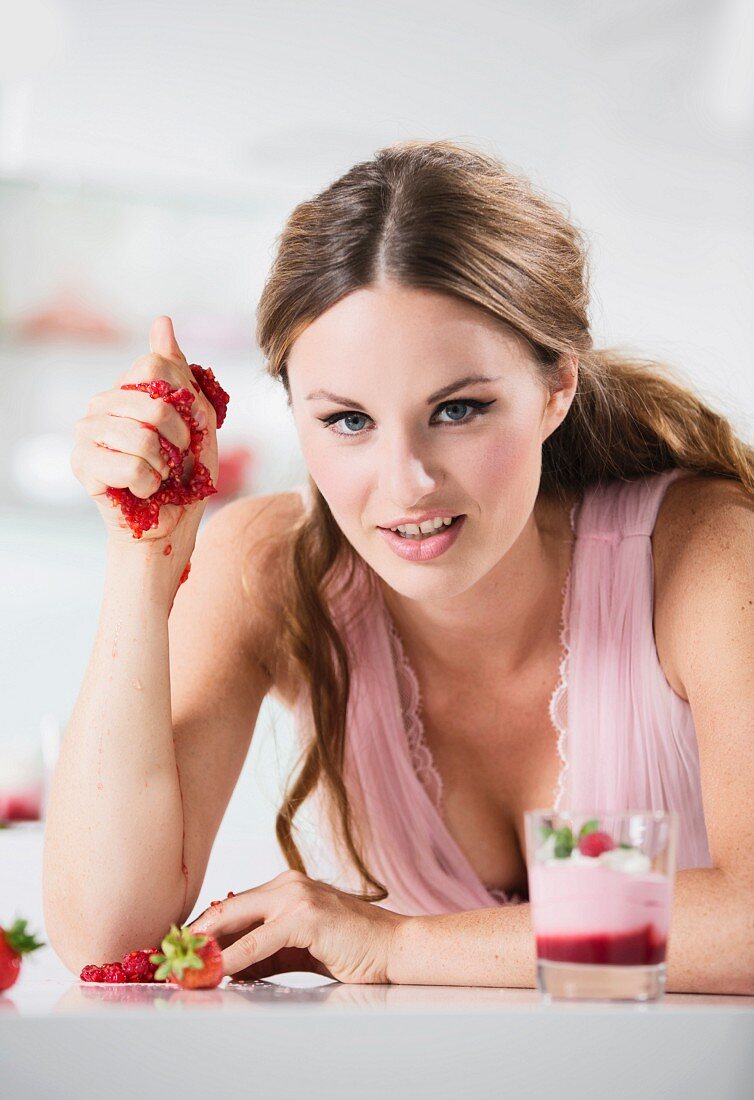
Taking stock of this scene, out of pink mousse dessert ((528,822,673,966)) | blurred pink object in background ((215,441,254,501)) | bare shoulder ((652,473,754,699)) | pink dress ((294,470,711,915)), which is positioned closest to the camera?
pink mousse dessert ((528,822,673,966))

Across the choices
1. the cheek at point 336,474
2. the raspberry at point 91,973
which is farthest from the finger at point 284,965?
the cheek at point 336,474

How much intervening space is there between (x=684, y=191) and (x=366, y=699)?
76.7 inches

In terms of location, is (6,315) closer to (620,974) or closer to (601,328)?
(601,328)

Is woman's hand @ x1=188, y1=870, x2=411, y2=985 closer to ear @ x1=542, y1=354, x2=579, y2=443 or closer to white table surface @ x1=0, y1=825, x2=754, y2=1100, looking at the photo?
white table surface @ x1=0, y1=825, x2=754, y2=1100

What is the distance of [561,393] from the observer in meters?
1.37

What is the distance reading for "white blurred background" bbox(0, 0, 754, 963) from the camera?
287 centimetres

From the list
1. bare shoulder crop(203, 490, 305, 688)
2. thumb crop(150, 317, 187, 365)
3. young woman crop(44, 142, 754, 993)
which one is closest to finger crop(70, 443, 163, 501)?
young woman crop(44, 142, 754, 993)

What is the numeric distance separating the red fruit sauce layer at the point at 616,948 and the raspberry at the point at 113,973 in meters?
0.40

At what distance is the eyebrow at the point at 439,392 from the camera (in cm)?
115

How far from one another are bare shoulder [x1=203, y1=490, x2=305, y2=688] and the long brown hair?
16mm

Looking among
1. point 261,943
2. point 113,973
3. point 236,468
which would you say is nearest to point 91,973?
point 113,973

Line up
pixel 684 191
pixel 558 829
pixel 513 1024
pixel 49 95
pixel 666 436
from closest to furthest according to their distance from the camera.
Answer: pixel 513 1024 → pixel 558 829 → pixel 666 436 → pixel 49 95 → pixel 684 191

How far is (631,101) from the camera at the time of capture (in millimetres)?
3002

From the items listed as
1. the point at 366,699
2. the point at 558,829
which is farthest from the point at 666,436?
the point at 558,829
